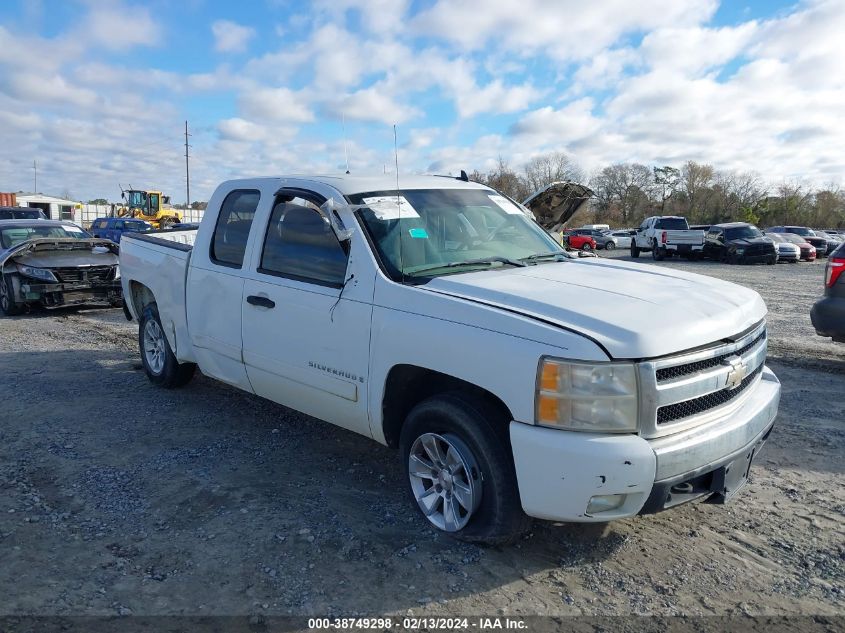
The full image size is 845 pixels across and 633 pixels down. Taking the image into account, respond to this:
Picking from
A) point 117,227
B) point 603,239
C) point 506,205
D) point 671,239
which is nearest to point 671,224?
point 671,239

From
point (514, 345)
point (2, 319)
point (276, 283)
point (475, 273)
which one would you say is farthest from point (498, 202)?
point (2, 319)

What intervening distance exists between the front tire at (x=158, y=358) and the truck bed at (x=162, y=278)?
11.7 inches

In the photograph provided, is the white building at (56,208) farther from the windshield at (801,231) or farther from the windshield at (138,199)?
the windshield at (801,231)

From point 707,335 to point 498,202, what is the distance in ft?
7.13

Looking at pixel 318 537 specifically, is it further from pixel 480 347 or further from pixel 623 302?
pixel 623 302

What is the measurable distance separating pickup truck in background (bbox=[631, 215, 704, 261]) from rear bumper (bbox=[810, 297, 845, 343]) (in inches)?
903

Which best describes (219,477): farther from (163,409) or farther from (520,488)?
(520,488)

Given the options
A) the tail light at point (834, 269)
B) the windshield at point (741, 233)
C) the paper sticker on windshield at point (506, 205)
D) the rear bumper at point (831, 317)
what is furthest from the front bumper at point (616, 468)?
the windshield at point (741, 233)

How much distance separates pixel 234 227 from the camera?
4.98 m

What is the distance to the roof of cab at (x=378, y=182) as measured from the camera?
14.2 feet

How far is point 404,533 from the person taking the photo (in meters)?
3.65

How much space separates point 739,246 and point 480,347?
26996 mm

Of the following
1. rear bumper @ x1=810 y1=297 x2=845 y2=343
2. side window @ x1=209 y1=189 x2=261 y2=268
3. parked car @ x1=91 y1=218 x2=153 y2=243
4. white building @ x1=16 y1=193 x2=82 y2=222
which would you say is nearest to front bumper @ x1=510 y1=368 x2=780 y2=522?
side window @ x1=209 y1=189 x2=261 y2=268

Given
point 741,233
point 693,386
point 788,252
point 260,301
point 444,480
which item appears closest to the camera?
point 693,386
